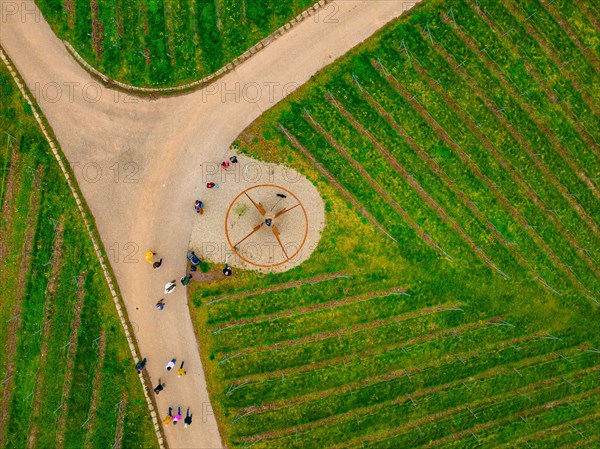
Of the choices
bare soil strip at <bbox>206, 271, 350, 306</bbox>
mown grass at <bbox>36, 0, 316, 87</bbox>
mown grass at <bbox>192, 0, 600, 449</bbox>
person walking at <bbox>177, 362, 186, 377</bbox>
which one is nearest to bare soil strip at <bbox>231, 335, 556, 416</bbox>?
mown grass at <bbox>192, 0, 600, 449</bbox>

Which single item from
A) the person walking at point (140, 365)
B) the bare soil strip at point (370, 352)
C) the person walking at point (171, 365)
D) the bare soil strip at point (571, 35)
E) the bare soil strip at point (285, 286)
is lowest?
the bare soil strip at point (370, 352)

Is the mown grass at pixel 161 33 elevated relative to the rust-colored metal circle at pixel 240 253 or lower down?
elevated

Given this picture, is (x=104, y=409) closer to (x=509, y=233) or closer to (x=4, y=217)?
(x=4, y=217)

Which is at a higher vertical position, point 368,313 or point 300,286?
point 300,286

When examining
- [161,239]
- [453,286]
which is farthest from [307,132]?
[453,286]

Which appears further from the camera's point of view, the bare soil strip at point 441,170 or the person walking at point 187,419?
the bare soil strip at point 441,170

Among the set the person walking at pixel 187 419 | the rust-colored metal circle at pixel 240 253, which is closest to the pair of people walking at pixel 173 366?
the person walking at pixel 187 419

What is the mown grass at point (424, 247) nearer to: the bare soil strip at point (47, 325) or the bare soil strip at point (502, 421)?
the bare soil strip at point (502, 421)
